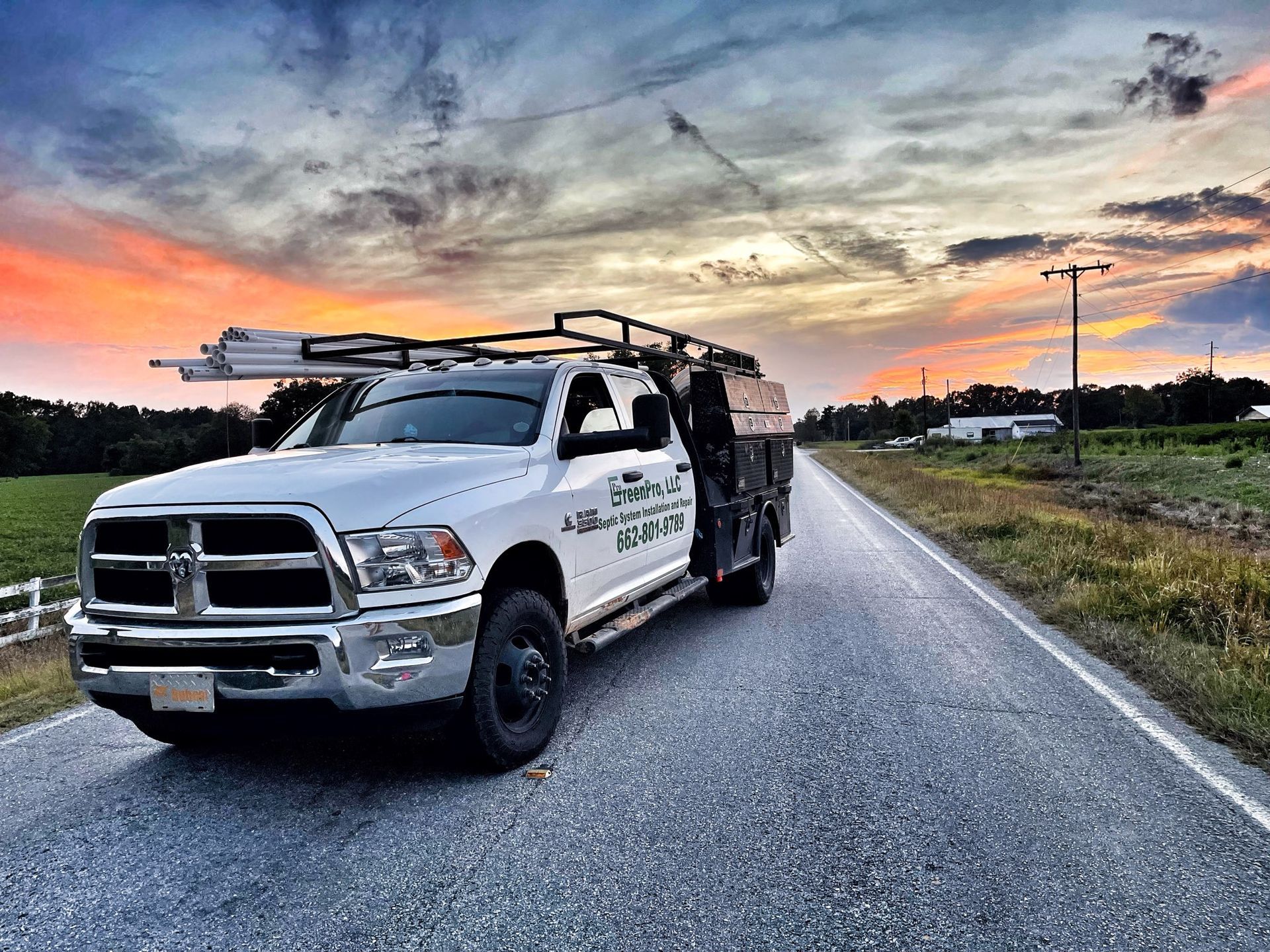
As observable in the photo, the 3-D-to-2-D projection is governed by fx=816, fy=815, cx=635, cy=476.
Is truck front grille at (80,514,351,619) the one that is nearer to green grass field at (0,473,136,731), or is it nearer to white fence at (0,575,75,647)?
green grass field at (0,473,136,731)

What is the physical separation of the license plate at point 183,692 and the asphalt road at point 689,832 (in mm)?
553

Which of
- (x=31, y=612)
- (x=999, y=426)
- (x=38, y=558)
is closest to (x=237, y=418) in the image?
(x=31, y=612)

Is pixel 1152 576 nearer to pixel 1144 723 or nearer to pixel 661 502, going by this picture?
pixel 1144 723

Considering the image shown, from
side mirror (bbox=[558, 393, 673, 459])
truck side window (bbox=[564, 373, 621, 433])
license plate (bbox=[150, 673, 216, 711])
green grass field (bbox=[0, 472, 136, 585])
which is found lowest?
green grass field (bbox=[0, 472, 136, 585])

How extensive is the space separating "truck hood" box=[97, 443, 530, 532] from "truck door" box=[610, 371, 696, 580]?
1619 mm

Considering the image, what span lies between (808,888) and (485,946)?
118cm

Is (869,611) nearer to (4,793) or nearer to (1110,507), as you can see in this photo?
(4,793)

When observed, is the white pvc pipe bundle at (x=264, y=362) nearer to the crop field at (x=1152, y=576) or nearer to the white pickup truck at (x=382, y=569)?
the white pickup truck at (x=382, y=569)

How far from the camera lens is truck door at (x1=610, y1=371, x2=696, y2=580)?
5.85 metres

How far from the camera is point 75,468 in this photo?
68.2 metres

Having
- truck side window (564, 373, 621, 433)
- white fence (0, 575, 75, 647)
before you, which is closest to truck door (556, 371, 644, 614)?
truck side window (564, 373, 621, 433)

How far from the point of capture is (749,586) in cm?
827

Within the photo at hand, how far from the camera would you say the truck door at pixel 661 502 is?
19.2 feet

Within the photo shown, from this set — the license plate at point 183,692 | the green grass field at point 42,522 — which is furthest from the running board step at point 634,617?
the green grass field at point 42,522
